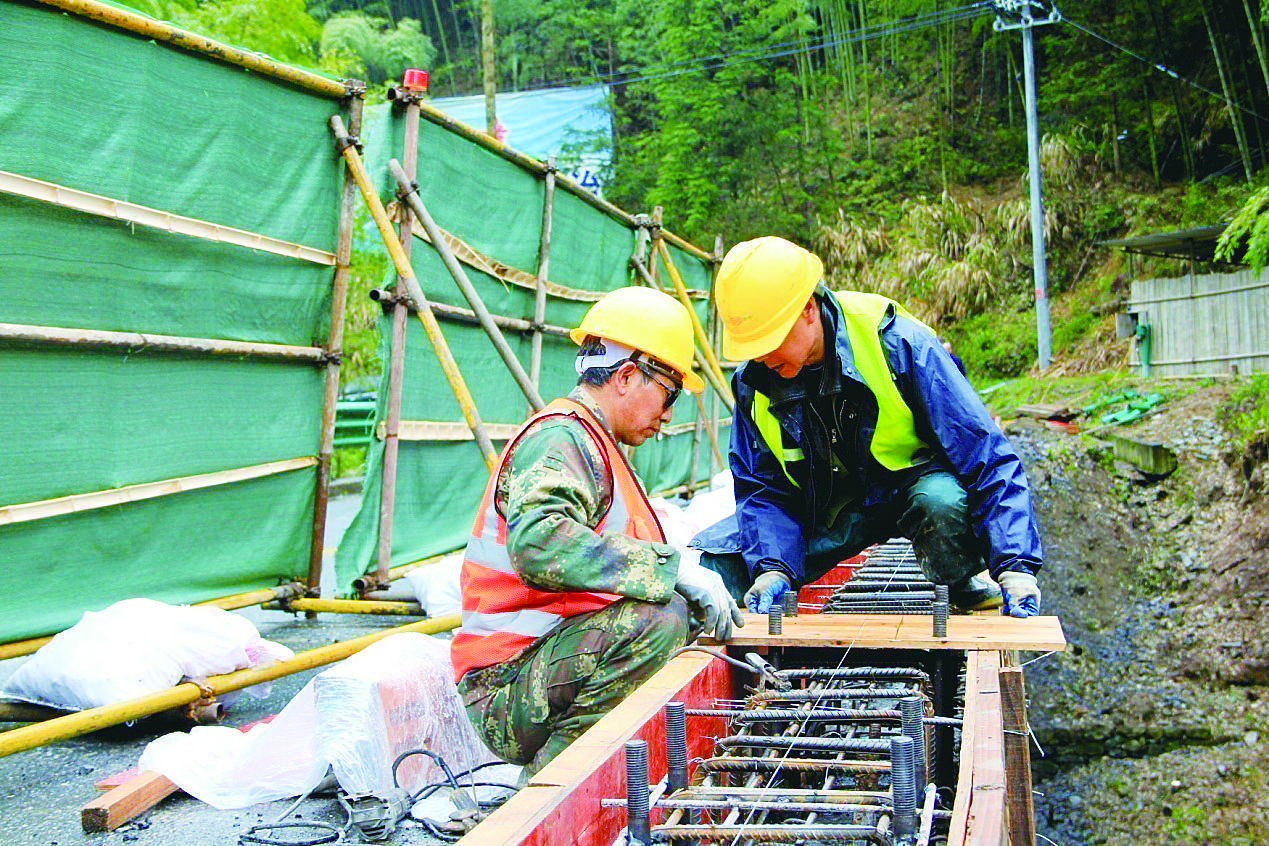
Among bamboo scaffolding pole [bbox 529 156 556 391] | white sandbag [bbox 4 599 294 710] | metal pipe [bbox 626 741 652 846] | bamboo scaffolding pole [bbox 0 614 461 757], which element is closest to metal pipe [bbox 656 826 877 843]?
metal pipe [bbox 626 741 652 846]

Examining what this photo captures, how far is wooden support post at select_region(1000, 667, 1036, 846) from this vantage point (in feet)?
10.1

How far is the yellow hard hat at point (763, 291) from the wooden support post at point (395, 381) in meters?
2.25

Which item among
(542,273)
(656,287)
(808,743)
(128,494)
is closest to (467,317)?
(542,273)

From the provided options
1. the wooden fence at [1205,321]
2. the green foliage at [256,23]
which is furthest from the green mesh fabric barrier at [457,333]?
the wooden fence at [1205,321]

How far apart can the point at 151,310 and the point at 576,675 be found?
105 inches

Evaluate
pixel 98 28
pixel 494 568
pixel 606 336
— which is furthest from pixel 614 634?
pixel 98 28

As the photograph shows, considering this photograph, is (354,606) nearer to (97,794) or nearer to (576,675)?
(97,794)

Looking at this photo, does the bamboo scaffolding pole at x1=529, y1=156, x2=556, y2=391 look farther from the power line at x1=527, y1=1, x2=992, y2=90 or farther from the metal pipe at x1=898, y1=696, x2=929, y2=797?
the power line at x1=527, y1=1, x2=992, y2=90

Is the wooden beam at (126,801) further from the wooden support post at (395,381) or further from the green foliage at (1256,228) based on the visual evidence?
the green foliage at (1256,228)

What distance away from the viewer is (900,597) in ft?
14.3

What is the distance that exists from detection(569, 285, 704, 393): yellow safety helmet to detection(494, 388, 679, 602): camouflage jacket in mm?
339

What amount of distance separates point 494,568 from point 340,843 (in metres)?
0.88

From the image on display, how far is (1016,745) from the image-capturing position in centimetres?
316

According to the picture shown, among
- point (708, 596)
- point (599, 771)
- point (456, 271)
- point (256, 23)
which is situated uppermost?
point (256, 23)
